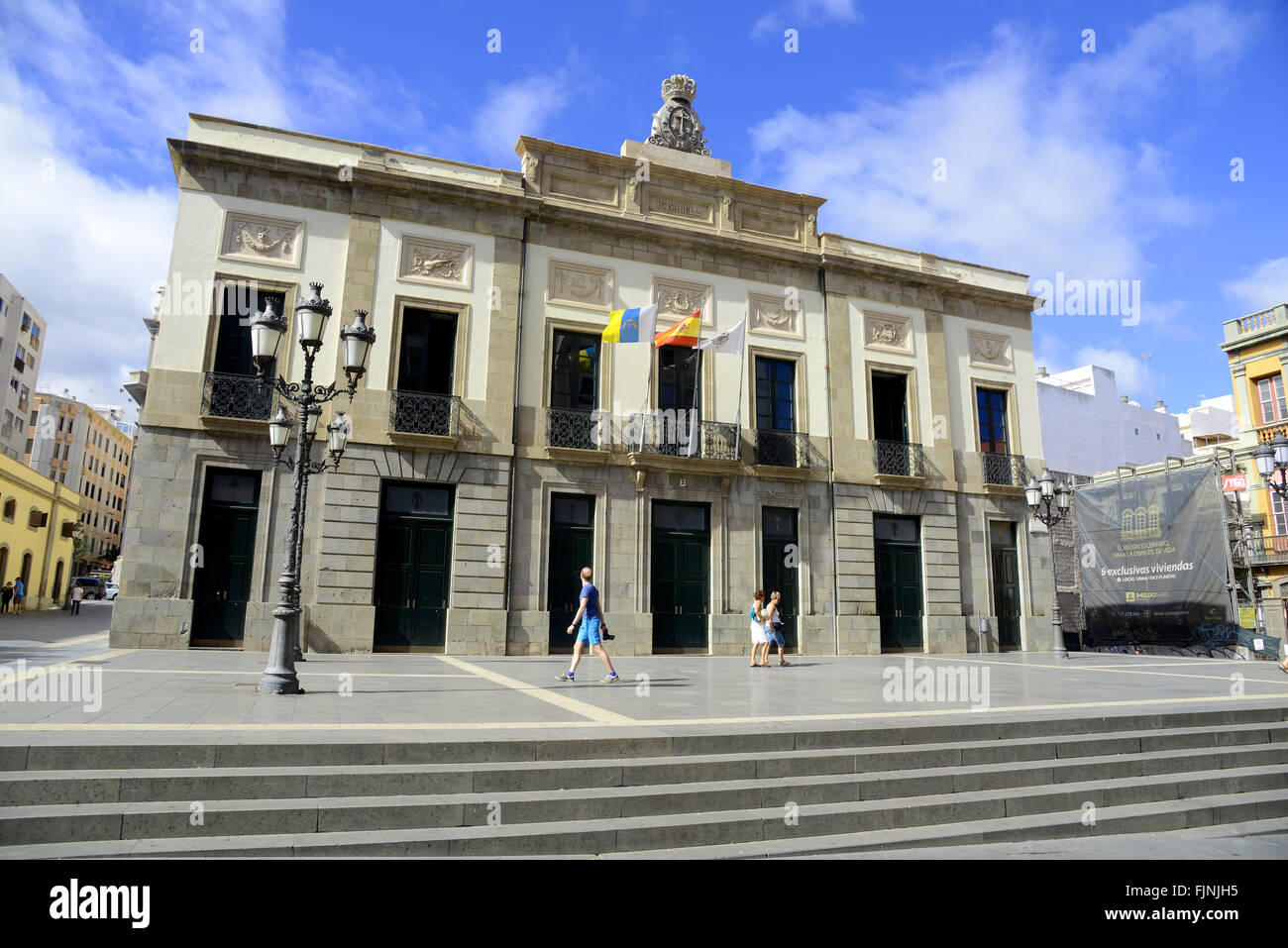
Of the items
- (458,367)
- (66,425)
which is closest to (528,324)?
(458,367)

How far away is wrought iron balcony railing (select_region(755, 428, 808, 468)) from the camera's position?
61.7ft

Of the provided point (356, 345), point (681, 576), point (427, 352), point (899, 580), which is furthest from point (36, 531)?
point (899, 580)

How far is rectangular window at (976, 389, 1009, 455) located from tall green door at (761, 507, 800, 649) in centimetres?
666

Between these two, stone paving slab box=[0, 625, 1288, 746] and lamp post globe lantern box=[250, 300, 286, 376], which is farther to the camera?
lamp post globe lantern box=[250, 300, 286, 376]

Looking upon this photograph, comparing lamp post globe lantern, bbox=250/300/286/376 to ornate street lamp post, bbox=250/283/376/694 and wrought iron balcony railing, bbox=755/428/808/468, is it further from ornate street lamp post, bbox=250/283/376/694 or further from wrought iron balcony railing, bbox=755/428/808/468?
wrought iron balcony railing, bbox=755/428/808/468

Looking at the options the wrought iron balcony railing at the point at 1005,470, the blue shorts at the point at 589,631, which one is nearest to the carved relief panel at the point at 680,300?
the wrought iron balcony railing at the point at 1005,470

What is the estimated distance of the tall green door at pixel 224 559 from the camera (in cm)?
1472

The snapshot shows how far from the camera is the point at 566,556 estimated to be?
17047mm

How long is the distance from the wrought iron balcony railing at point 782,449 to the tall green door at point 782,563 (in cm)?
115

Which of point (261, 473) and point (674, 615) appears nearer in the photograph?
point (261, 473)

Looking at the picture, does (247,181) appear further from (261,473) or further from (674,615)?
(674,615)

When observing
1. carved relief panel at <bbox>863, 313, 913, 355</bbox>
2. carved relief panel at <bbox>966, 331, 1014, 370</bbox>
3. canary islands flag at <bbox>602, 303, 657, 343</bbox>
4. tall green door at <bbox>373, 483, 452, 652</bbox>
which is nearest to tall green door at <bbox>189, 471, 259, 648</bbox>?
tall green door at <bbox>373, 483, 452, 652</bbox>
